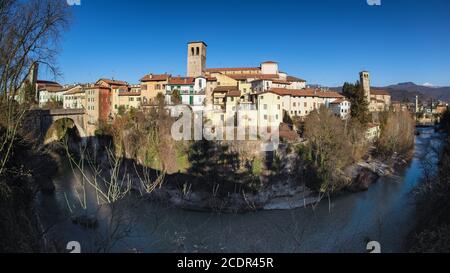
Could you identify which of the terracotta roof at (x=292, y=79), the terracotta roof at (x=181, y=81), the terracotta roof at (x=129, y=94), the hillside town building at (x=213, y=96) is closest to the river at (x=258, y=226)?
the hillside town building at (x=213, y=96)

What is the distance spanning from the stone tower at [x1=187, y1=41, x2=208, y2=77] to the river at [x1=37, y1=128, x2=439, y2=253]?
13.9m

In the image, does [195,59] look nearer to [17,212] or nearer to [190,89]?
[190,89]

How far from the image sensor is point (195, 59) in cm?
2505

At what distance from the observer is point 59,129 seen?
2219 centimetres

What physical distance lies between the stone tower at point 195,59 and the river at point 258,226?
45.7 ft

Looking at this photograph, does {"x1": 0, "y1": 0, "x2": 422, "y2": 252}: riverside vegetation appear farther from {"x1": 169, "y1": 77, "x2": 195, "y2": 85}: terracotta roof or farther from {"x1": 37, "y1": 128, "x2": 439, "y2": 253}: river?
{"x1": 169, "y1": 77, "x2": 195, "y2": 85}: terracotta roof

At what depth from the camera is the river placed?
7.50 meters

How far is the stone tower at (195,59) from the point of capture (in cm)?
2479

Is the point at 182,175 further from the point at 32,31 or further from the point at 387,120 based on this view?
the point at 387,120

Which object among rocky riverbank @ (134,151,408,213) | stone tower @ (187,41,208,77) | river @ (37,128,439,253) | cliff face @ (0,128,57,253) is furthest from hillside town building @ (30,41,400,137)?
cliff face @ (0,128,57,253)

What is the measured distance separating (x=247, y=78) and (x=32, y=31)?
20891 mm

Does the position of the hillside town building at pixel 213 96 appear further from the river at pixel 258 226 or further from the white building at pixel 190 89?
the river at pixel 258 226

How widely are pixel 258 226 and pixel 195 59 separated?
17.6m

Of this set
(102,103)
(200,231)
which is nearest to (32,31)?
(200,231)
